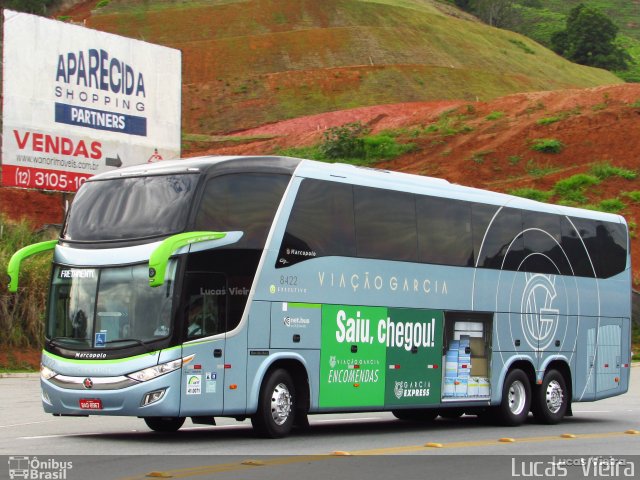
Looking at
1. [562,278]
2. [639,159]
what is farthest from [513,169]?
[562,278]

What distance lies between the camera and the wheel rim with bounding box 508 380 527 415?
20438 mm

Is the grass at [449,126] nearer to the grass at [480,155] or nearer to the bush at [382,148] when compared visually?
the bush at [382,148]

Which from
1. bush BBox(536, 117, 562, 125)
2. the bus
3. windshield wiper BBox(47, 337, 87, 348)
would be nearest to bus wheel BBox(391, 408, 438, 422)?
the bus

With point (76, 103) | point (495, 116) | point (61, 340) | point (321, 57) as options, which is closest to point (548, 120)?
point (495, 116)

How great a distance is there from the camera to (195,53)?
100 metres

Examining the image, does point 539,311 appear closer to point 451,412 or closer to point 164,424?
point 451,412

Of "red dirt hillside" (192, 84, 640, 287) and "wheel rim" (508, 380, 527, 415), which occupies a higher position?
"red dirt hillside" (192, 84, 640, 287)

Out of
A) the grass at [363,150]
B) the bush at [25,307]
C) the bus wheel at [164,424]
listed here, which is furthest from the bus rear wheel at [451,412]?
the grass at [363,150]

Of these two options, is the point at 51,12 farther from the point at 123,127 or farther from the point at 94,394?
the point at 94,394

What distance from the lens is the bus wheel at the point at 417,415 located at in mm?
20297

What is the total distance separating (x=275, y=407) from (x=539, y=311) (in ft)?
22.9

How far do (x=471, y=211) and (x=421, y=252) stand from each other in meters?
1.80

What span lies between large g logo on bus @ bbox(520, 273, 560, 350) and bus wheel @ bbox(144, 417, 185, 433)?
702 cm
